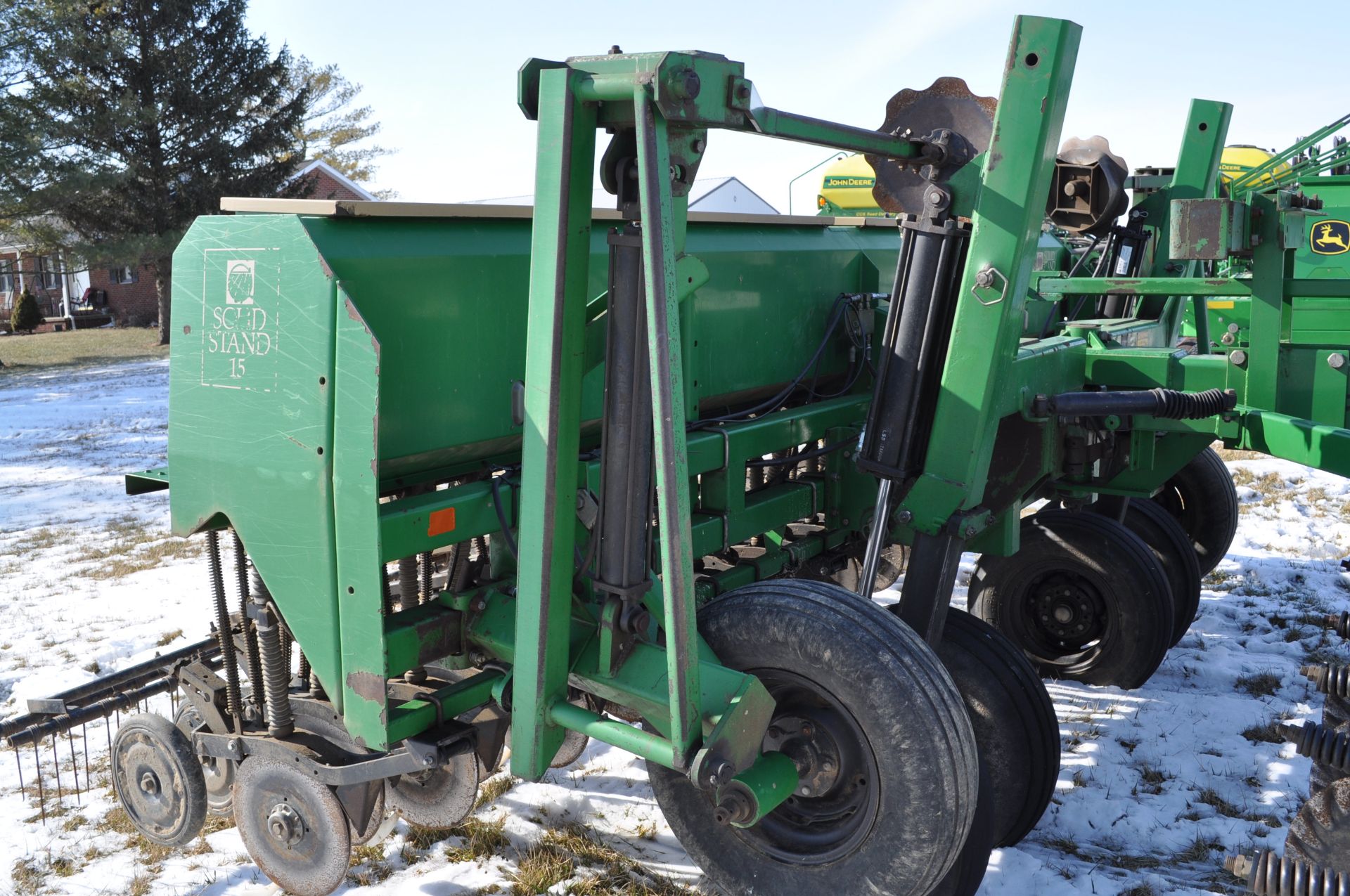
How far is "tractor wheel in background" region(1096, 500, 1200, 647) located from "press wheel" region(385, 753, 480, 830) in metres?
3.45

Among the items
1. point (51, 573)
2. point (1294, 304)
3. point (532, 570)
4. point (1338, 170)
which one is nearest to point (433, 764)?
point (532, 570)

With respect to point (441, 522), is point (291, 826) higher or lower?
lower

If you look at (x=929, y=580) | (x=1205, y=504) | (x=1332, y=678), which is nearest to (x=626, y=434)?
(x=929, y=580)

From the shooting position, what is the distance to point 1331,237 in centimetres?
902

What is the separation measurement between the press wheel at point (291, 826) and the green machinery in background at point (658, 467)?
0.04 ft

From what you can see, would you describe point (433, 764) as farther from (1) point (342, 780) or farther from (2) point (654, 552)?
(2) point (654, 552)

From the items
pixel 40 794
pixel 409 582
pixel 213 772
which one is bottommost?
pixel 40 794

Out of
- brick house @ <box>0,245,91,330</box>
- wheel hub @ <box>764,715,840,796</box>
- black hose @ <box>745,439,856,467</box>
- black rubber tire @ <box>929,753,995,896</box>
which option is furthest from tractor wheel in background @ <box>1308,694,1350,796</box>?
brick house @ <box>0,245,91,330</box>

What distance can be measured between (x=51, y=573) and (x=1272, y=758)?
21.1ft

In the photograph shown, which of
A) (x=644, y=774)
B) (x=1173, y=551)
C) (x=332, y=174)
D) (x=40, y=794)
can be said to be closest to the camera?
(x=40, y=794)

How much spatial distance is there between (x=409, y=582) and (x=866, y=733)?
1398 millimetres

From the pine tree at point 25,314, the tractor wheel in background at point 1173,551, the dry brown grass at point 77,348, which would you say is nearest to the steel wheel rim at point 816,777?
the tractor wheel in background at point 1173,551

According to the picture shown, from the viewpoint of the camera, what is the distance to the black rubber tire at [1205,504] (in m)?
5.86

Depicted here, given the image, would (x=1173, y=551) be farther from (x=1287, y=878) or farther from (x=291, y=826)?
(x=291, y=826)
